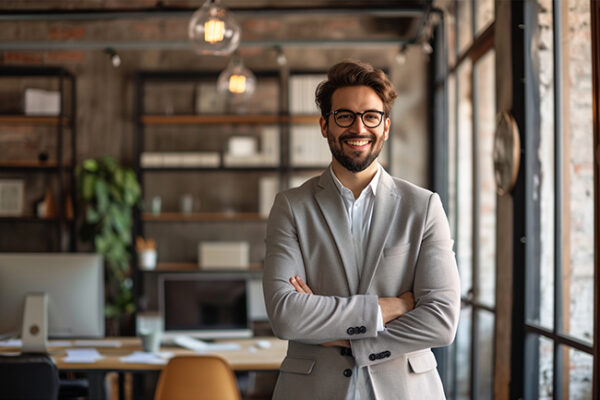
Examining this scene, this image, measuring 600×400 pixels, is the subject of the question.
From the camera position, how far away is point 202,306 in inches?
161

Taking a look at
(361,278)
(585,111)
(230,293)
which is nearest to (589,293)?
(585,111)

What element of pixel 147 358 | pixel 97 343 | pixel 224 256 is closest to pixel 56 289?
pixel 147 358

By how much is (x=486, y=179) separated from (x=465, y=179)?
0.54 metres

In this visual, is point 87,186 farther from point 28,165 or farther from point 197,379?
point 197,379

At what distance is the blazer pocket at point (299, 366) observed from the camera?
179 cm

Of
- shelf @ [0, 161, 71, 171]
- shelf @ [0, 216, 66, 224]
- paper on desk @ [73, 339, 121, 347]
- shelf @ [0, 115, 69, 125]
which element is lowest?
paper on desk @ [73, 339, 121, 347]

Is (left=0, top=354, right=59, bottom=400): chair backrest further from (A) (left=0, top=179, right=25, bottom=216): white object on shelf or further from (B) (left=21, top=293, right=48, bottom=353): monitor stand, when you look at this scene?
(A) (left=0, top=179, right=25, bottom=216): white object on shelf

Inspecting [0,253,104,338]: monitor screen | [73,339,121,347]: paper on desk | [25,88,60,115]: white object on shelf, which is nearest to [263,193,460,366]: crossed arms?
[0,253,104,338]: monitor screen

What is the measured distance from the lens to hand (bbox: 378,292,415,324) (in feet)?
5.91

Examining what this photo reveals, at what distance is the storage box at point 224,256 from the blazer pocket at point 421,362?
4.23m

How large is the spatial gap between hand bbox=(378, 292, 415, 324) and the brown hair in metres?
0.49

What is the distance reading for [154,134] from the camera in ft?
20.8

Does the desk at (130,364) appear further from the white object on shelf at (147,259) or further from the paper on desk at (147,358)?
the white object on shelf at (147,259)

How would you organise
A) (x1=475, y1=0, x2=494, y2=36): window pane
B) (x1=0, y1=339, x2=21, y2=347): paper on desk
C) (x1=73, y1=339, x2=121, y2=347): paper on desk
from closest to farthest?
1. (x1=0, y1=339, x2=21, y2=347): paper on desk
2. (x1=73, y1=339, x2=121, y2=347): paper on desk
3. (x1=475, y1=0, x2=494, y2=36): window pane
